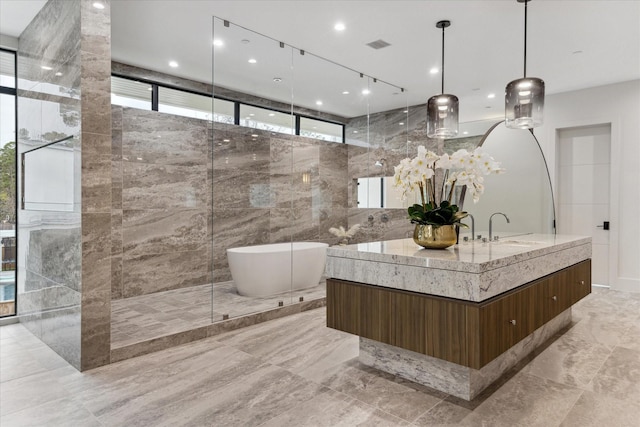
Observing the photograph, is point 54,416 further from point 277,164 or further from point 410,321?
point 277,164

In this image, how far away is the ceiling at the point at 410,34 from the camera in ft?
11.0

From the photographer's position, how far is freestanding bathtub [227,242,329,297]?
4375 mm

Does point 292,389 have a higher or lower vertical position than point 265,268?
lower

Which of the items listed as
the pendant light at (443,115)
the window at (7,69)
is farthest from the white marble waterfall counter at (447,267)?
the window at (7,69)

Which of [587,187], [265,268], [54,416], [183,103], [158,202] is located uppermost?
[183,103]

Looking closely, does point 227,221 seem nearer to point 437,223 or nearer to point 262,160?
point 262,160

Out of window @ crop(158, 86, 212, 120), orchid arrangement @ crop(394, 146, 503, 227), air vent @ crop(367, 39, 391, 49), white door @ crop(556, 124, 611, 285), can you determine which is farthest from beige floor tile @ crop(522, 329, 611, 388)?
window @ crop(158, 86, 212, 120)

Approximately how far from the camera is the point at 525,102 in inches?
116

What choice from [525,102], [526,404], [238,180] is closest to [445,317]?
[526,404]

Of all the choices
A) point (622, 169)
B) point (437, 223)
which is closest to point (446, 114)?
point (437, 223)

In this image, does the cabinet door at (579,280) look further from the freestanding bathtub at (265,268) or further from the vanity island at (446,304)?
the freestanding bathtub at (265,268)

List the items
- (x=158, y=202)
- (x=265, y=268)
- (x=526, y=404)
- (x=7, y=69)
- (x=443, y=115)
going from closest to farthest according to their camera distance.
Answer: (x=526, y=404), (x=443, y=115), (x=7, y=69), (x=265, y=268), (x=158, y=202)

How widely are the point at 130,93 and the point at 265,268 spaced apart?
2.74 meters

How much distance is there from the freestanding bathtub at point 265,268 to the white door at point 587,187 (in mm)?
4107
